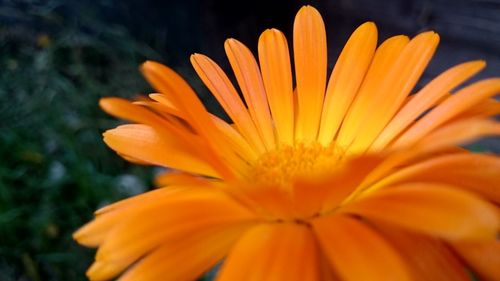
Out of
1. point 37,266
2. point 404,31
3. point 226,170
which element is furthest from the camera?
point 404,31

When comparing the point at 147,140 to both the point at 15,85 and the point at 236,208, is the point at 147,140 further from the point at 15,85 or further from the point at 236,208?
the point at 15,85

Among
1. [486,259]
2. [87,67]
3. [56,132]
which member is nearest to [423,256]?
[486,259]

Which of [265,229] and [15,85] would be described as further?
[15,85]

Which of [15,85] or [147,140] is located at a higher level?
[147,140]

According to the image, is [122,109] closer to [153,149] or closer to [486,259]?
[153,149]

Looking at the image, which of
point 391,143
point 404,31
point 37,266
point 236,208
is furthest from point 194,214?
point 404,31

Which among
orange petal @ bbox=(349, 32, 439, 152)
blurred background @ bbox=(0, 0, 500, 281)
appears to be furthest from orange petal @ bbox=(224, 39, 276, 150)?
blurred background @ bbox=(0, 0, 500, 281)

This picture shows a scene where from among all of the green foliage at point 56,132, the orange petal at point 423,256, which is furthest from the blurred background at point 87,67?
the orange petal at point 423,256

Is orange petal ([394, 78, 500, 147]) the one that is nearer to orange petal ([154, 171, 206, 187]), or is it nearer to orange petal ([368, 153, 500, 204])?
orange petal ([368, 153, 500, 204])
